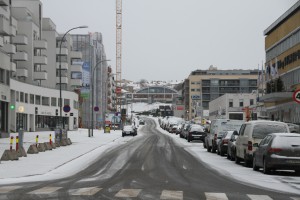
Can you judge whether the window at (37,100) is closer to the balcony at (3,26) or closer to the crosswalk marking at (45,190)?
the balcony at (3,26)

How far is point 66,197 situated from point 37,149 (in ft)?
69.8

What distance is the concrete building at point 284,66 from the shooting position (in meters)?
74.0

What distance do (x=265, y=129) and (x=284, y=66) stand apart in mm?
60162

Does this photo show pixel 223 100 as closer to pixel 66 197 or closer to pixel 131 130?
pixel 131 130

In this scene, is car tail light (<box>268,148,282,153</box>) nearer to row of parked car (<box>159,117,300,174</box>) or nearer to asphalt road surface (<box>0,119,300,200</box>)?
row of parked car (<box>159,117,300,174</box>)

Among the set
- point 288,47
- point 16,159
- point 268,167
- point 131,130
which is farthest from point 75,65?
point 268,167

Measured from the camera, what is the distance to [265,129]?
23.7 m

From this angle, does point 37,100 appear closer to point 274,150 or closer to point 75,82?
point 75,82

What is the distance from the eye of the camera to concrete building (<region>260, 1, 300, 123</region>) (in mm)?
74000

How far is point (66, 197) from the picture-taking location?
43.2 feet

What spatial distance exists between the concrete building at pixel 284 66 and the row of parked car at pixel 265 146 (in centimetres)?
4346

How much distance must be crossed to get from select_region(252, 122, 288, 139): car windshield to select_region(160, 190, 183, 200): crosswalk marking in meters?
9.71

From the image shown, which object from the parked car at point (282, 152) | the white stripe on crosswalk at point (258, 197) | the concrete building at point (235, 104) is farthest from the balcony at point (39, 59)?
the white stripe on crosswalk at point (258, 197)

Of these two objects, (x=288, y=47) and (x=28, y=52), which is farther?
(x=28, y=52)
